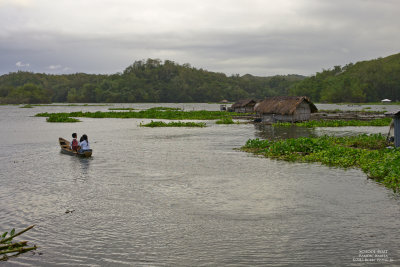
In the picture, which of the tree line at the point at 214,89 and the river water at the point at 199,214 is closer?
the river water at the point at 199,214

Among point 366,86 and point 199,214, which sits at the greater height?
point 366,86

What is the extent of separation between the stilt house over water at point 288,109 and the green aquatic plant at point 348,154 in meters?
19.7

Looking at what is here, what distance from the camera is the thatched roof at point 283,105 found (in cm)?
4427

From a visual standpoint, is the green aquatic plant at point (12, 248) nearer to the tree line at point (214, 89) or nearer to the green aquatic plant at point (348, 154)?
the green aquatic plant at point (348, 154)

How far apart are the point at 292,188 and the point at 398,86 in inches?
→ 5578

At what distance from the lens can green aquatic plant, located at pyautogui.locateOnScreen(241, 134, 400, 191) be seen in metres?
14.9

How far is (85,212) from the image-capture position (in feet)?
38.2

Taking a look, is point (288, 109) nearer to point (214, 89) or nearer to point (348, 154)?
→ point (348, 154)

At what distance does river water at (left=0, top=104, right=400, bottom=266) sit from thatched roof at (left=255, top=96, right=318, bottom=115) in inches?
1008

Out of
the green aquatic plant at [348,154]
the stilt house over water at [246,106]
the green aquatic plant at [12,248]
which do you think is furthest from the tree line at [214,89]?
the green aquatic plant at [12,248]

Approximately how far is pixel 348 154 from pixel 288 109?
25518 millimetres

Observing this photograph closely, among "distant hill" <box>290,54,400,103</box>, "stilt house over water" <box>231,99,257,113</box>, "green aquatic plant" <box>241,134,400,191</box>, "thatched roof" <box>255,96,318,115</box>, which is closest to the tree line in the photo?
"distant hill" <box>290,54,400,103</box>

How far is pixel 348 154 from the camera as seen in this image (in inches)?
763

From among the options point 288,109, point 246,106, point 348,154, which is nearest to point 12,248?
point 348,154
